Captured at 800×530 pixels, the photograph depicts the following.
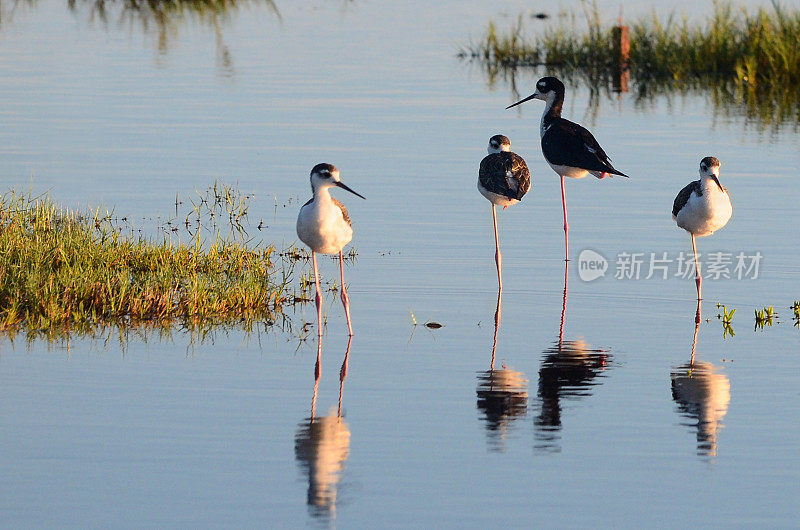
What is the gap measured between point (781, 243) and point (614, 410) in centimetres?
562

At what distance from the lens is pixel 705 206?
11477mm

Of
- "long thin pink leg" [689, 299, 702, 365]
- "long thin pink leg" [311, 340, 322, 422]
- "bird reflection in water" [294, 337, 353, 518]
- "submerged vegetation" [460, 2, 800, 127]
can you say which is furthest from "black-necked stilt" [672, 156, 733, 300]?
"submerged vegetation" [460, 2, 800, 127]

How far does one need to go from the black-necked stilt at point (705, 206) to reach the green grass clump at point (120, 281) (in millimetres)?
3304

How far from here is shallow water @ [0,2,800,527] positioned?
664cm

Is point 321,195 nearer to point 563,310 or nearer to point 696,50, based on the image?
point 563,310

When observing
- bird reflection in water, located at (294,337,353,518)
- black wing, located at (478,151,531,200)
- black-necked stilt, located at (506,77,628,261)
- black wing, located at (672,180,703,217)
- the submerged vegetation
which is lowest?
bird reflection in water, located at (294,337,353,518)

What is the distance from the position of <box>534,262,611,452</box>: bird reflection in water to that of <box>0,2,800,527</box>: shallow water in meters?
0.03

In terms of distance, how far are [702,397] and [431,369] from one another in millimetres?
1683

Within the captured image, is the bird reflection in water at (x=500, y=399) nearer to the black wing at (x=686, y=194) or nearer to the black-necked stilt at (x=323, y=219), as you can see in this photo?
the black-necked stilt at (x=323, y=219)

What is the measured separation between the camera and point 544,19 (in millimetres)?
41031

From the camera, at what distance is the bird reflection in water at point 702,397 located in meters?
7.62

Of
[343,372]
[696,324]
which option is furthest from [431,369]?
[696,324]

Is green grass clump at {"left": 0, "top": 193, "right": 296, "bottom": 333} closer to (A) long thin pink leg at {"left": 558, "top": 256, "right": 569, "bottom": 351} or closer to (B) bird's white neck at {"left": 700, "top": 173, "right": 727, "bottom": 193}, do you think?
(A) long thin pink leg at {"left": 558, "top": 256, "right": 569, "bottom": 351}

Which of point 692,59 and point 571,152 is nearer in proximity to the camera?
point 571,152
